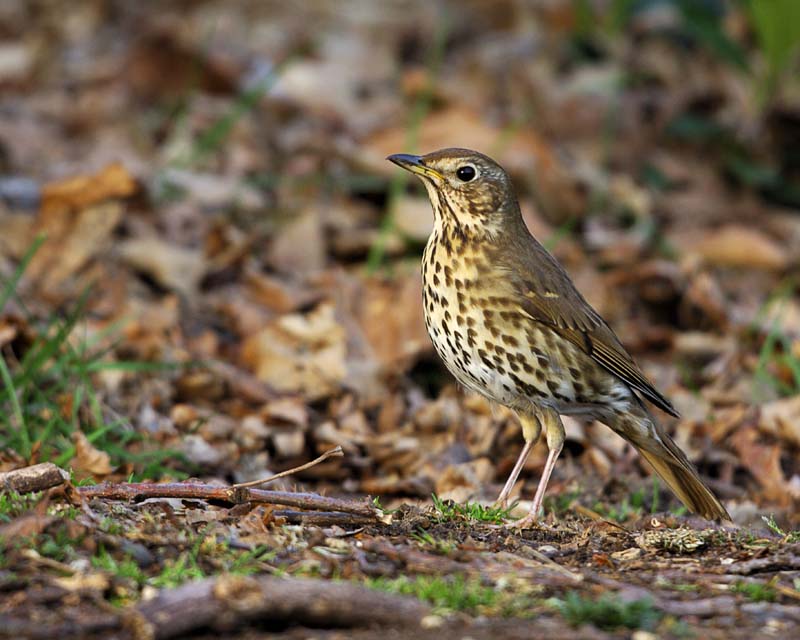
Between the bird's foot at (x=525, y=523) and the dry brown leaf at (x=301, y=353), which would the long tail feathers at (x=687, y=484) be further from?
the dry brown leaf at (x=301, y=353)

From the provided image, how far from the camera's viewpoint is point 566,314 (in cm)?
489

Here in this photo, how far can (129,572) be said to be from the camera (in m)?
3.15

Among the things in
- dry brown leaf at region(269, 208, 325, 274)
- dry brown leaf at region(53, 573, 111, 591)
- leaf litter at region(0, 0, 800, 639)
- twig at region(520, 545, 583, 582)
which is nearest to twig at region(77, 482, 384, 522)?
leaf litter at region(0, 0, 800, 639)

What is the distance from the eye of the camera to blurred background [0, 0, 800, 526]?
5703 mm

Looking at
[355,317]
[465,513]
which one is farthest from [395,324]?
[465,513]

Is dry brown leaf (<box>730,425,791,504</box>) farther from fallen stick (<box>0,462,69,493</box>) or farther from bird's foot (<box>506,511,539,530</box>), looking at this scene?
fallen stick (<box>0,462,69,493</box>)

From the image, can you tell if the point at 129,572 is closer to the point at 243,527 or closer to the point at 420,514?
the point at 243,527

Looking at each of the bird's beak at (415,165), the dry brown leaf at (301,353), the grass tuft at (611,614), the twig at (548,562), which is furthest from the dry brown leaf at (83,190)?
the grass tuft at (611,614)

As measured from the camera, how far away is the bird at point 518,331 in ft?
15.4

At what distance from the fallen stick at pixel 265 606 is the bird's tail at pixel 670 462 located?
2217 mm

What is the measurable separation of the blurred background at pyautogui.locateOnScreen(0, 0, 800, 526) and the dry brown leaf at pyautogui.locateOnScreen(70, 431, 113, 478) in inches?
0.7

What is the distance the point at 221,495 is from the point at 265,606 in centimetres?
96

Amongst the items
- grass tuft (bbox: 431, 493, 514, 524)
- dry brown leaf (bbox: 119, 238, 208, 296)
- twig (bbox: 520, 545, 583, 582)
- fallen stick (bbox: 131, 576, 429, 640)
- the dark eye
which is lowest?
grass tuft (bbox: 431, 493, 514, 524)

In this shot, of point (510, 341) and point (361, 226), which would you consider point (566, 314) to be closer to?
point (510, 341)
